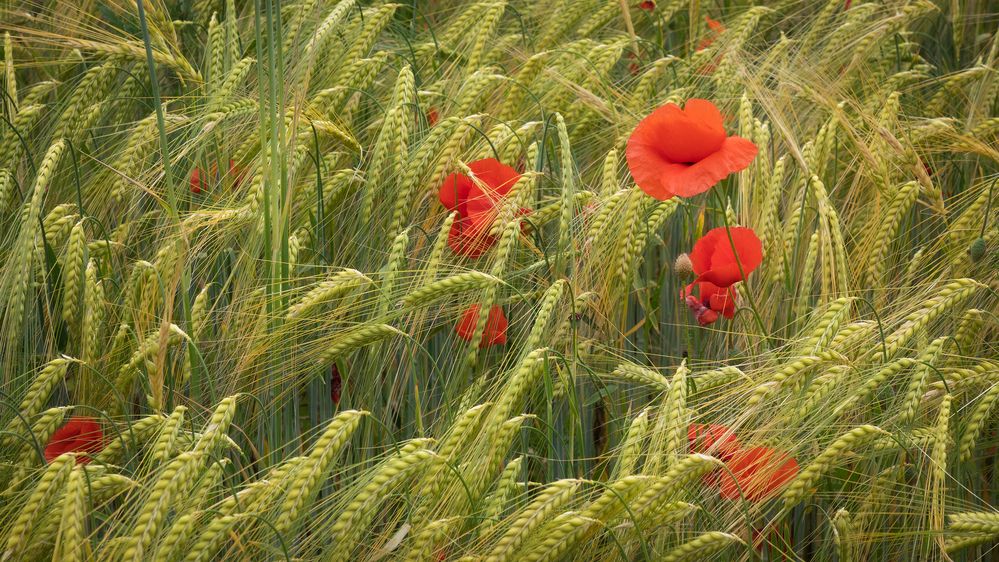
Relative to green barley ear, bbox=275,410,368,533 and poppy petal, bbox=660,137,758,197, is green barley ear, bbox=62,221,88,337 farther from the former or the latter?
poppy petal, bbox=660,137,758,197

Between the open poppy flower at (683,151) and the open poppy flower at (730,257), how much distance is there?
0.10 meters

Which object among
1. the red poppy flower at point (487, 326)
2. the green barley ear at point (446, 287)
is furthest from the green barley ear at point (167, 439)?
the red poppy flower at point (487, 326)

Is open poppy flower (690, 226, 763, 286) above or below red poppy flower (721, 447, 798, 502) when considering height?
above

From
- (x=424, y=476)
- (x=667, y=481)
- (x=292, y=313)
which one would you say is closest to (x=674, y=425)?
(x=667, y=481)

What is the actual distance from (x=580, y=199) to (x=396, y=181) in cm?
33

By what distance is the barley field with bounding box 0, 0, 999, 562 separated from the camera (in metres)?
1.14

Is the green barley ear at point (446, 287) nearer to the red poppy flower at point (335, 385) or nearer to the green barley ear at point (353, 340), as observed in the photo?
the green barley ear at point (353, 340)

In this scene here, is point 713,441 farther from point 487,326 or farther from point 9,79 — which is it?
point 9,79

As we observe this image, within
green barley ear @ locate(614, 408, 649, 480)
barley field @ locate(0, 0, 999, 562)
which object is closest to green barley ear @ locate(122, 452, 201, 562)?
barley field @ locate(0, 0, 999, 562)

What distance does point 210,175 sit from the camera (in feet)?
6.00

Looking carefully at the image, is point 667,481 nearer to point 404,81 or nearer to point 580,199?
point 580,199

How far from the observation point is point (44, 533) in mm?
Result: 1097

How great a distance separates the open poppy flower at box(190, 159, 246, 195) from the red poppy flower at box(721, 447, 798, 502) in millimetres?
1025

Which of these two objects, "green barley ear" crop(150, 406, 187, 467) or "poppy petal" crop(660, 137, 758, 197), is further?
"poppy petal" crop(660, 137, 758, 197)
